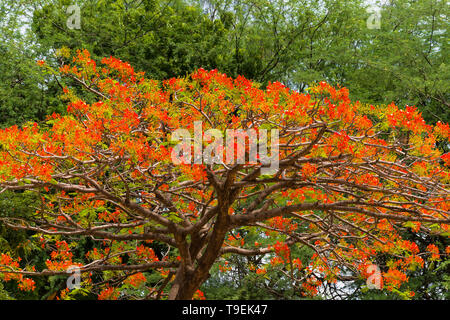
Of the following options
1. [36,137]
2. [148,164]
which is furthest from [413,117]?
[36,137]

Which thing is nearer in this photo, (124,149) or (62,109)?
(124,149)

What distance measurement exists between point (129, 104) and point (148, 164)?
2.30 ft

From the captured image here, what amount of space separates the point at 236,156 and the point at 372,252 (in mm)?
3360

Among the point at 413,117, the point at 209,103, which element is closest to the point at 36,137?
the point at 209,103

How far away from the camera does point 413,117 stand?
417 cm

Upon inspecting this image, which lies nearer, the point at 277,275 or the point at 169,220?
the point at 169,220

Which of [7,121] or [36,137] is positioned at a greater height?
[7,121]

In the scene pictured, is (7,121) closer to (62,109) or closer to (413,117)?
(62,109)

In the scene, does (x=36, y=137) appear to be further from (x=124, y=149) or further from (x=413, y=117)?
(x=413, y=117)
